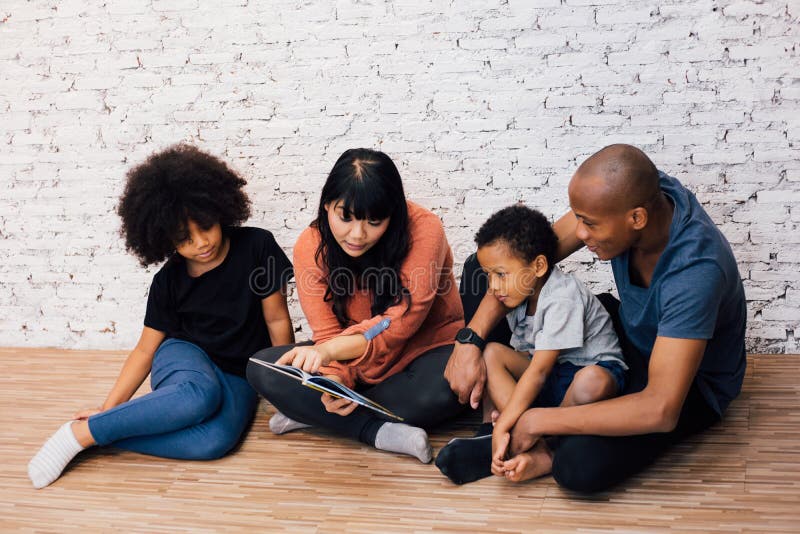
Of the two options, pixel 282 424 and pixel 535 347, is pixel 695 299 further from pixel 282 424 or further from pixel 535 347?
pixel 282 424

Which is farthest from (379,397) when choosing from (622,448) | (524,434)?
(622,448)

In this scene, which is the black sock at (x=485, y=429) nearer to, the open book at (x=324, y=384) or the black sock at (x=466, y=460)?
the black sock at (x=466, y=460)

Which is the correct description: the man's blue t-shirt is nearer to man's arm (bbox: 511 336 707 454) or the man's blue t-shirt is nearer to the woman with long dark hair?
man's arm (bbox: 511 336 707 454)

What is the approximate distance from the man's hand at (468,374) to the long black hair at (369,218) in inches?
9.6

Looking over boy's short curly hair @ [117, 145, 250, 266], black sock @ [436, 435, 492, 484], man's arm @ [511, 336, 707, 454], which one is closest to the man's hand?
black sock @ [436, 435, 492, 484]

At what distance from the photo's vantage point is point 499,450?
225 cm

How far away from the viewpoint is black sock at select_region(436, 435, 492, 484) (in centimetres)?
230

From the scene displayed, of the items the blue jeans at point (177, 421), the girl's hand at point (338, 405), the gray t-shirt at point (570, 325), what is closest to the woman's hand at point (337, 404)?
the girl's hand at point (338, 405)

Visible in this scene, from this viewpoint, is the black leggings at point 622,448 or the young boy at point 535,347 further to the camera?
the young boy at point 535,347

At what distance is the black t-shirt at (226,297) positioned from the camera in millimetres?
2777

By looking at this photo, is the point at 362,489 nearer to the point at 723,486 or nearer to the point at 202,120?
the point at 723,486

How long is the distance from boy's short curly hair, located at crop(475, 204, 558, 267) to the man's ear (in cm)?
31

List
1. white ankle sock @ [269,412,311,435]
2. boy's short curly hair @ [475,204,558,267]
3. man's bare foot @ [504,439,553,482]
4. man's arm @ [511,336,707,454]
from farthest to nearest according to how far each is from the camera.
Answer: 1. white ankle sock @ [269,412,311,435]
2. boy's short curly hair @ [475,204,558,267]
3. man's bare foot @ [504,439,553,482]
4. man's arm @ [511,336,707,454]

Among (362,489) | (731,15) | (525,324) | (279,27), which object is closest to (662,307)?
(525,324)
